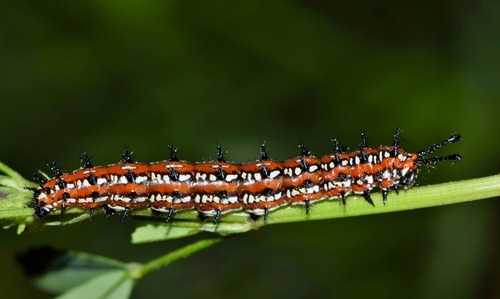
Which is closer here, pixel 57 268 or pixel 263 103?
pixel 57 268

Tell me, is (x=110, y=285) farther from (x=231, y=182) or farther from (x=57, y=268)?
(x=231, y=182)

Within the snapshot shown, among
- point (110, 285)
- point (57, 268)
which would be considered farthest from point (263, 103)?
point (110, 285)

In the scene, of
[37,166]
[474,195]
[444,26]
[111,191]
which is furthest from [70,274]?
[444,26]

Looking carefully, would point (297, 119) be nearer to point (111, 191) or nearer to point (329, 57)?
point (329, 57)

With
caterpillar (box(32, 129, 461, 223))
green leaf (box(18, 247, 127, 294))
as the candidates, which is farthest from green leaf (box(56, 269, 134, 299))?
caterpillar (box(32, 129, 461, 223))

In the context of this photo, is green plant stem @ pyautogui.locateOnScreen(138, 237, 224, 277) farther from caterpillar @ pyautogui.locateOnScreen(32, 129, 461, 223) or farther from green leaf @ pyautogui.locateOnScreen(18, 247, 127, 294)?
green leaf @ pyautogui.locateOnScreen(18, 247, 127, 294)

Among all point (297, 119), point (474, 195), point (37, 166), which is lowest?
point (474, 195)

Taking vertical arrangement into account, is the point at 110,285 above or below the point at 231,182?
below
